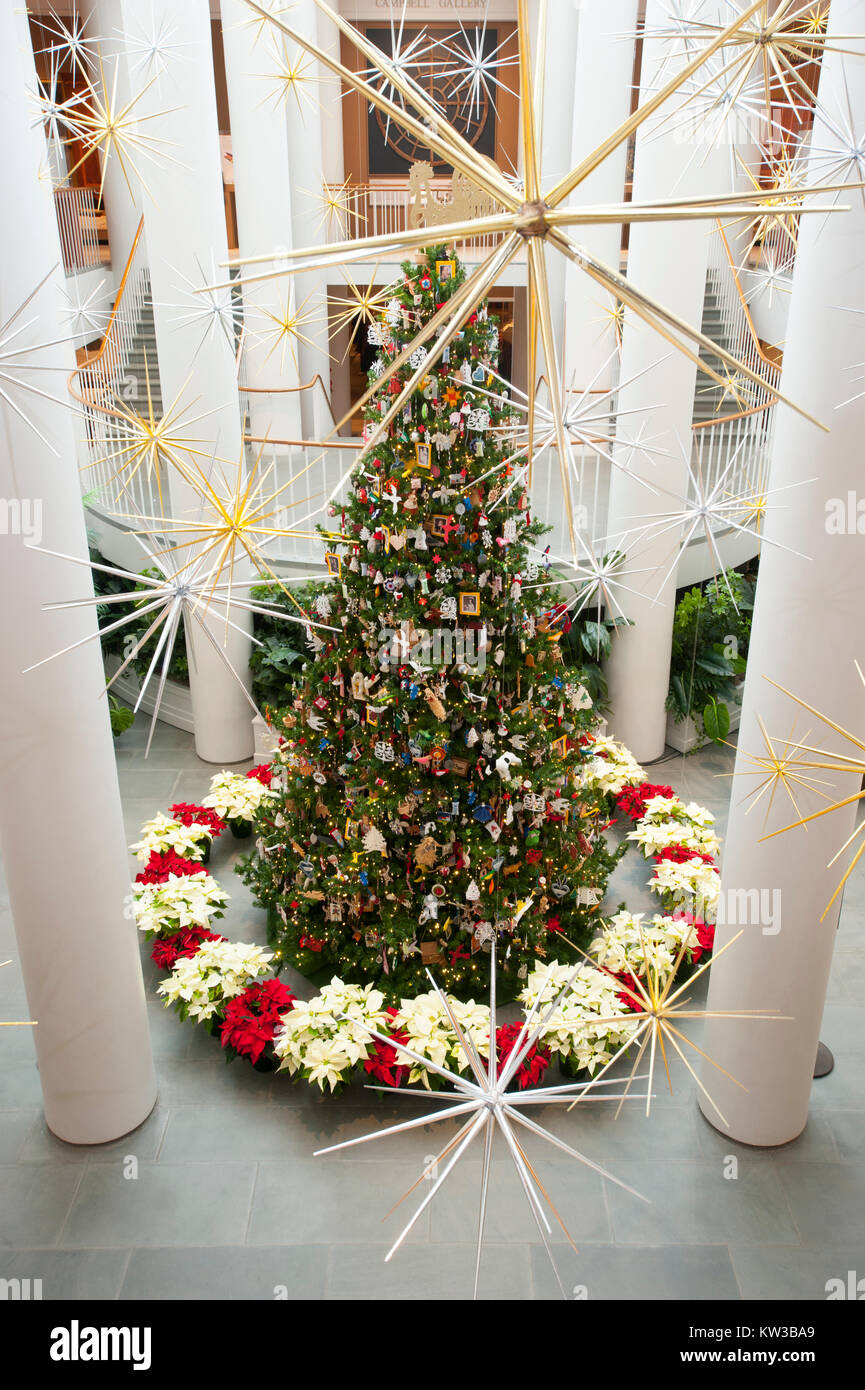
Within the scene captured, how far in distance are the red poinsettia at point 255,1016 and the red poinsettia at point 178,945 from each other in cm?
59

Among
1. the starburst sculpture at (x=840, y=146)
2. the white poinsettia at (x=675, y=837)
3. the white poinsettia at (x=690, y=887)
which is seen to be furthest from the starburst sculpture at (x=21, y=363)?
the white poinsettia at (x=675, y=837)

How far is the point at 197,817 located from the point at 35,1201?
3257 millimetres

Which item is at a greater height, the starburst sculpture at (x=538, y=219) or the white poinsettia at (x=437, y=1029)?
the starburst sculpture at (x=538, y=219)

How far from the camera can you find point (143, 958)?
7094mm

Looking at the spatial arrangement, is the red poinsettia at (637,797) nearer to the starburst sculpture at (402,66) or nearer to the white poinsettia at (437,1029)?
the white poinsettia at (437,1029)

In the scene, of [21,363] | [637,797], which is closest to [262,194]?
[637,797]

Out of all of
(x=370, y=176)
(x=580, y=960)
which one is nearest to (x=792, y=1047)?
(x=580, y=960)

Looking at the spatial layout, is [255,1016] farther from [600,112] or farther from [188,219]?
[600,112]

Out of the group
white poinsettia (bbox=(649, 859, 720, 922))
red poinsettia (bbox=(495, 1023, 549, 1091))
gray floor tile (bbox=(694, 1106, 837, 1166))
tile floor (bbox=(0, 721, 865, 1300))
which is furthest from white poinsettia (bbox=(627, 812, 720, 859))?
gray floor tile (bbox=(694, 1106, 837, 1166))

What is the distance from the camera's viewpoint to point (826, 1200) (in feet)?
17.3

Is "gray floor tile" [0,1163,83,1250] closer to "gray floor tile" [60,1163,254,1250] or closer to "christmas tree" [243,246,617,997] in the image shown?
"gray floor tile" [60,1163,254,1250]

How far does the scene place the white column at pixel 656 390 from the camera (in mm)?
7855

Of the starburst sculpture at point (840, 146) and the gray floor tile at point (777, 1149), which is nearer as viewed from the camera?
the starburst sculpture at point (840, 146)
